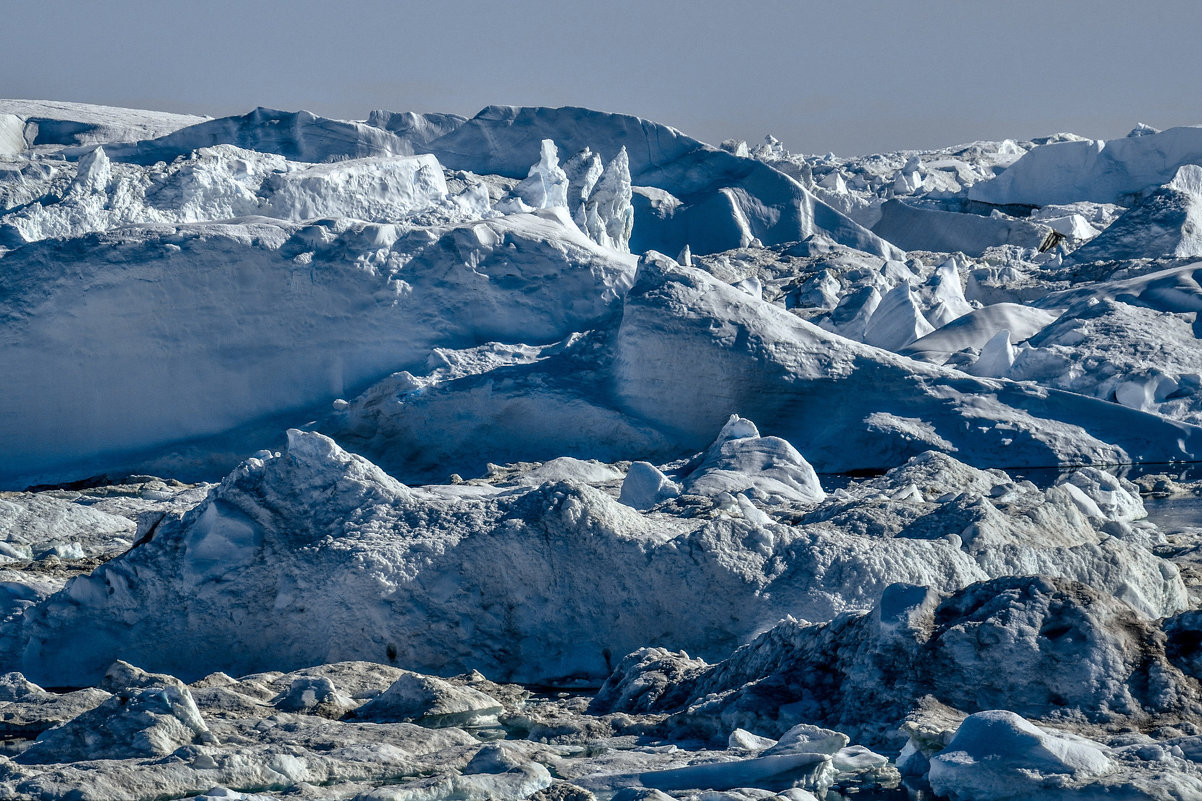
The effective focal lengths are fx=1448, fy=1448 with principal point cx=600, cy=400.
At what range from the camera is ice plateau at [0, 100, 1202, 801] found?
10.8 ft

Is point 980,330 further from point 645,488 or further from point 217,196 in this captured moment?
point 217,196

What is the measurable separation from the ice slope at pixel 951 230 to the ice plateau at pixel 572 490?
0.10 metres

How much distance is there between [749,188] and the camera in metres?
22.7

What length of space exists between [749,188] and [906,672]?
19.8m

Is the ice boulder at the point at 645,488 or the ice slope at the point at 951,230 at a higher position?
the ice slope at the point at 951,230

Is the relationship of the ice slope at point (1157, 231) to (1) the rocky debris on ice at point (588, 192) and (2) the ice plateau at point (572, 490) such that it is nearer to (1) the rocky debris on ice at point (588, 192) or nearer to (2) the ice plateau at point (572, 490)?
(2) the ice plateau at point (572, 490)

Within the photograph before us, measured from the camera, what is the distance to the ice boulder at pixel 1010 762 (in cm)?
270

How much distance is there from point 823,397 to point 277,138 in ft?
47.9

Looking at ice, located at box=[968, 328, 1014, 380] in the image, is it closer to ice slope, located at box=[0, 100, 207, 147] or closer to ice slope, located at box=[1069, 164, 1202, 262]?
ice slope, located at box=[1069, 164, 1202, 262]

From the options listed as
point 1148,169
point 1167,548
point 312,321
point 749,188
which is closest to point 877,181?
point 1148,169

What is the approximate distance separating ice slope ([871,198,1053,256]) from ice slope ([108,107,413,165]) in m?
8.55

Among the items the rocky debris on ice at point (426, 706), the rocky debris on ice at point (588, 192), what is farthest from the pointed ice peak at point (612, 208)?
the rocky debris on ice at point (426, 706)

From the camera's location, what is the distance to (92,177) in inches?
595

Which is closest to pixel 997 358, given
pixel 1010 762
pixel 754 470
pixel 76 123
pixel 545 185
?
pixel 754 470
